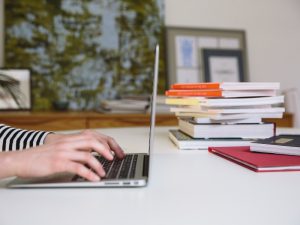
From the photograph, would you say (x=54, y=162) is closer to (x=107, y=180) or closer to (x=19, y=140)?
(x=107, y=180)

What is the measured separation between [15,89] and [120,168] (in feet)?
6.27

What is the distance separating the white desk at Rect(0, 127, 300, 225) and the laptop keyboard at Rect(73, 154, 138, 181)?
4 cm

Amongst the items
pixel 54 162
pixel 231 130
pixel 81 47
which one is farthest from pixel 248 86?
pixel 81 47

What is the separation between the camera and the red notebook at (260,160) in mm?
682

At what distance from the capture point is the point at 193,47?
9.04 feet

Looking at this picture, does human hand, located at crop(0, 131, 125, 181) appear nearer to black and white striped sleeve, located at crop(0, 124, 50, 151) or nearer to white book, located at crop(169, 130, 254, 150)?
black and white striped sleeve, located at crop(0, 124, 50, 151)

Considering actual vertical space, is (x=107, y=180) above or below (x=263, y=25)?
below

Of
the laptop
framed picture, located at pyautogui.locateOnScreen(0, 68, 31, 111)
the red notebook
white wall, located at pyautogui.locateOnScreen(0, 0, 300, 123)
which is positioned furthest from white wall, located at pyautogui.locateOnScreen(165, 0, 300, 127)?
the laptop

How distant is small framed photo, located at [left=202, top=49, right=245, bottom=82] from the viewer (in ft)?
9.05

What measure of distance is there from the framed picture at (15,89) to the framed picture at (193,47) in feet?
3.50

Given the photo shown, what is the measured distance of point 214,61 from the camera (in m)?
2.78

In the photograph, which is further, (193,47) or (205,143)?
(193,47)

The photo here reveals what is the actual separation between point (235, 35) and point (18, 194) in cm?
260

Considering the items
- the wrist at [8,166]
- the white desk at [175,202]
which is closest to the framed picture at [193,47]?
the white desk at [175,202]
